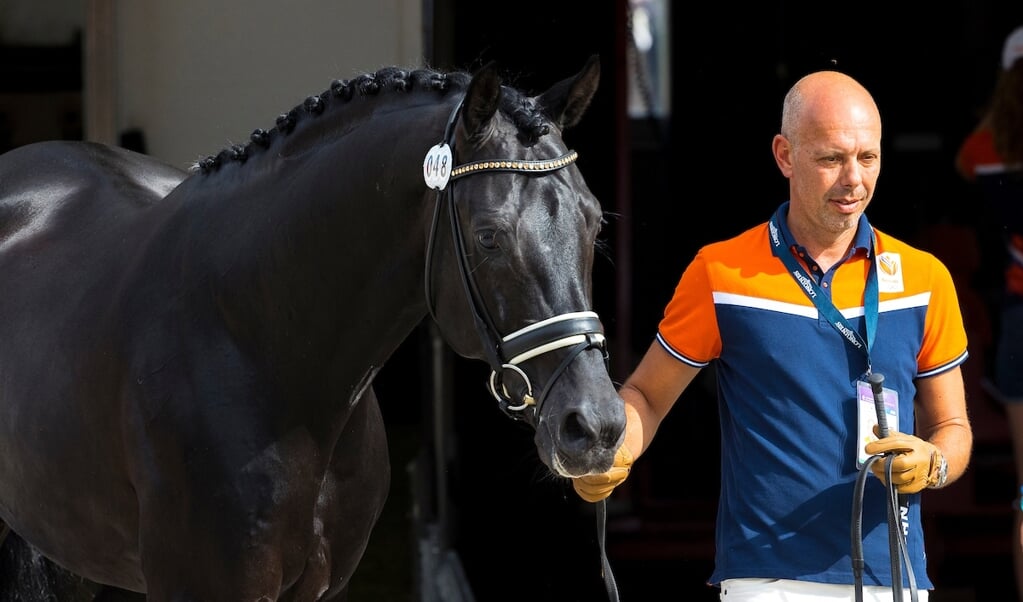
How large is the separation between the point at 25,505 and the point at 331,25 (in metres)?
1.83

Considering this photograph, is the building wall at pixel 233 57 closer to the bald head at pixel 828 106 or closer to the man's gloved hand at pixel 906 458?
the bald head at pixel 828 106

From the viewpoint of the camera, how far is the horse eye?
215 centimetres

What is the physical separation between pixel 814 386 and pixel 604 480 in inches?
16.4

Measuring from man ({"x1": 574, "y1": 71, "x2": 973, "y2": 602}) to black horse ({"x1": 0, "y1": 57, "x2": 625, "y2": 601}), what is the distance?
0.35 meters

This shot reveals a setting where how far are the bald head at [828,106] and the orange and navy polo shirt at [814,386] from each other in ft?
0.69

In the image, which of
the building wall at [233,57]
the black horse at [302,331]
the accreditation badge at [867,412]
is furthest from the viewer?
the building wall at [233,57]

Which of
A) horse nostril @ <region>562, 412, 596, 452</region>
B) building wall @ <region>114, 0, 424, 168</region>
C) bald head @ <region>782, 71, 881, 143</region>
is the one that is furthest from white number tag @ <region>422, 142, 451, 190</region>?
building wall @ <region>114, 0, 424, 168</region>

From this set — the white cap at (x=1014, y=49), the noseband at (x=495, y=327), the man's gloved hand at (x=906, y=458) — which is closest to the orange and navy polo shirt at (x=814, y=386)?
the man's gloved hand at (x=906, y=458)

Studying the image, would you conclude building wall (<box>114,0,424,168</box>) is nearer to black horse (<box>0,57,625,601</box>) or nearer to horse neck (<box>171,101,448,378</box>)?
black horse (<box>0,57,625,601</box>)

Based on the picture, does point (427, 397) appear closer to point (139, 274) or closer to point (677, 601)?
point (677, 601)

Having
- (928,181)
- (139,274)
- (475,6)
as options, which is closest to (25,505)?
(139,274)

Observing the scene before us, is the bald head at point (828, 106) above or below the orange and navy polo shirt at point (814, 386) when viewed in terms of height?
above

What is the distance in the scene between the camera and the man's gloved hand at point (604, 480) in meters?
2.23

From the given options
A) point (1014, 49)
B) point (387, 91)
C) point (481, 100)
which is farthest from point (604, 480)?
point (1014, 49)
